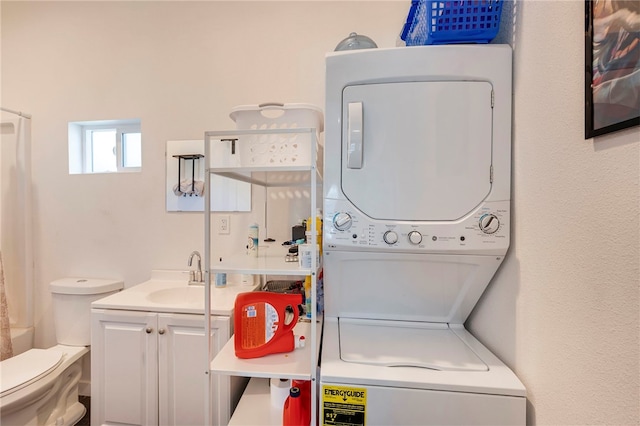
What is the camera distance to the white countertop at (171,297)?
1.41 m

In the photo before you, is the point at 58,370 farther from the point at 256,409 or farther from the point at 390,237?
the point at 390,237

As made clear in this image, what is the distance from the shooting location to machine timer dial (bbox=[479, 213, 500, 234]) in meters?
0.95

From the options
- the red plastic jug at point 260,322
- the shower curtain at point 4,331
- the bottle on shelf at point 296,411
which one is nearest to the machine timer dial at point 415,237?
the red plastic jug at point 260,322

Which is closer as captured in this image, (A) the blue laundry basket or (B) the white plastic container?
(A) the blue laundry basket

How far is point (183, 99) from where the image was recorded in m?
1.86

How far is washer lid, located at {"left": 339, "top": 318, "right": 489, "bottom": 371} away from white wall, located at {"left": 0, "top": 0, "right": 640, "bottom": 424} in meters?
0.16

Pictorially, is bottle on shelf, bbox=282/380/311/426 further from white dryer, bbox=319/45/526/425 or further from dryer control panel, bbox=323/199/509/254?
dryer control panel, bbox=323/199/509/254

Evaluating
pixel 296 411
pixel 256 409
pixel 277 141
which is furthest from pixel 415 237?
pixel 256 409

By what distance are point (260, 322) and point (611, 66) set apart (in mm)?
1283

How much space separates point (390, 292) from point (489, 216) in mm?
503

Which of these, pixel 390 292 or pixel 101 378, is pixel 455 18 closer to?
pixel 390 292

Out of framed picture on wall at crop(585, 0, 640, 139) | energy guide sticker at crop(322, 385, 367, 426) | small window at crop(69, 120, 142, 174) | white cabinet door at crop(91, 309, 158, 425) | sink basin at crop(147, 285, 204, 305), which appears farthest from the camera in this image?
small window at crop(69, 120, 142, 174)

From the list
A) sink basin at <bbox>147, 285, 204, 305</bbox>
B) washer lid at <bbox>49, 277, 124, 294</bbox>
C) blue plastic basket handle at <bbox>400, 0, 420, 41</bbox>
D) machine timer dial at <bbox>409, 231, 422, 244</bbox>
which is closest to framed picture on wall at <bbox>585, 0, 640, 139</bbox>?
machine timer dial at <bbox>409, 231, 422, 244</bbox>

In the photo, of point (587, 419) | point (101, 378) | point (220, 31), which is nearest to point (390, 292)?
point (587, 419)
